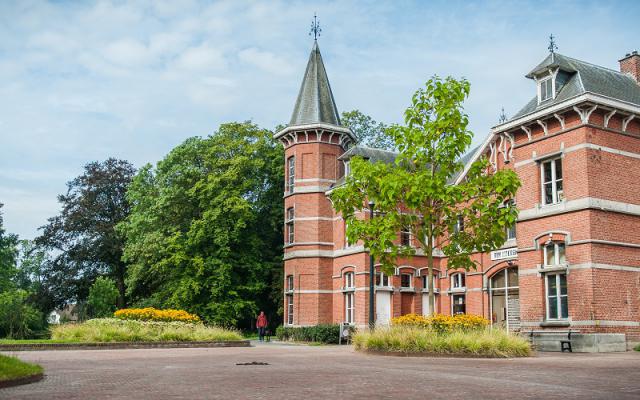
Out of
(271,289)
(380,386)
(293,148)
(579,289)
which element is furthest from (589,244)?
(271,289)

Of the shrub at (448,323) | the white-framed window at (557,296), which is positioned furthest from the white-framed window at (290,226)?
the shrub at (448,323)

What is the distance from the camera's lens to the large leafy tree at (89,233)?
46.0 m

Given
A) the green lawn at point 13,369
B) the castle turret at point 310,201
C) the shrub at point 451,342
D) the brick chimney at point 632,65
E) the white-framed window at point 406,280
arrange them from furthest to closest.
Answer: the castle turret at point 310,201, the white-framed window at point 406,280, the brick chimney at point 632,65, the shrub at point 451,342, the green lawn at point 13,369

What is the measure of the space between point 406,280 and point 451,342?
18525mm

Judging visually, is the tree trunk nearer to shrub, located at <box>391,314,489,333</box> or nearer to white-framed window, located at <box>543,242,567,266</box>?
shrub, located at <box>391,314,489,333</box>

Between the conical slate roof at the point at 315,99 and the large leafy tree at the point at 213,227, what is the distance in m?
4.40

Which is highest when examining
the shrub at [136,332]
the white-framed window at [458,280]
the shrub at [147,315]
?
the white-framed window at [458,280]

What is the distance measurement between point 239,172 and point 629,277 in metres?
24.1

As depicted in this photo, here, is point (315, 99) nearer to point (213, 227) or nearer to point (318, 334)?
point (213, 227)

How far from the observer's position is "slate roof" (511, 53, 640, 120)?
23703mm

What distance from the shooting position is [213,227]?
127ft

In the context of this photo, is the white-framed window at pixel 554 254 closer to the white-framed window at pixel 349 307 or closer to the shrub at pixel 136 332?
the shrub at pixel 136 332

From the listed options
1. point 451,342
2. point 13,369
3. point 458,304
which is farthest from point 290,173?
point 13,369

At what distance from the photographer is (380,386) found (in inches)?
375
